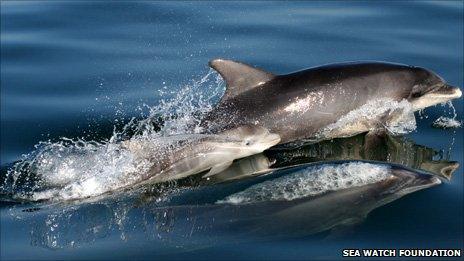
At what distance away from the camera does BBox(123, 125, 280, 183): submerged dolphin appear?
372 inches

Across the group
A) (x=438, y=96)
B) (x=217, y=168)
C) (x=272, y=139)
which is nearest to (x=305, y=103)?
(x=272, y=139)

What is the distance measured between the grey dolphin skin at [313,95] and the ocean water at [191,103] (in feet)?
1.12

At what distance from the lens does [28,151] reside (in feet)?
33.8

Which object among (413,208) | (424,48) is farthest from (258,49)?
(413,208)

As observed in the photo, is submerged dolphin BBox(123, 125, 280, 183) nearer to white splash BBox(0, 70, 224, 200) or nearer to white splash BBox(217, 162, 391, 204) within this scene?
white splash BBox(0, 70, 224, 200)

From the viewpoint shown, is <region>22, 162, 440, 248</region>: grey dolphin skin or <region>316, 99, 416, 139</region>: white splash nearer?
<region>22, 162, 440, 248</region>: grey dolphin skin

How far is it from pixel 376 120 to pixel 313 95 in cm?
94

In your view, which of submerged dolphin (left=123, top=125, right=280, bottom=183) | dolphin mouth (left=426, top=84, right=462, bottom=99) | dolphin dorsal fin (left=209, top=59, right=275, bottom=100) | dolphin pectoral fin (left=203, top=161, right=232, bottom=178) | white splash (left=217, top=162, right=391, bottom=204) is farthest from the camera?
dolphin mouth (left=426, top=84, right=462, bottom=99)

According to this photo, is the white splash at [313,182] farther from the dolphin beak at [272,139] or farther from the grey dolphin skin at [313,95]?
the grey dolphin skin at [313,95]

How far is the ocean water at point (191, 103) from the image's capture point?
7875mm

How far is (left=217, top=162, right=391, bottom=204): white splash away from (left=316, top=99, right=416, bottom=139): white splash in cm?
135

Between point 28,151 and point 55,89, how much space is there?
2.30m

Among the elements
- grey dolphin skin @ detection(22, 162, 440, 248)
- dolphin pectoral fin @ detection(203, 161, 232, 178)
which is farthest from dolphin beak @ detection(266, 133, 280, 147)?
grey dolphin skin @ detection(22, 162, 440, 248)

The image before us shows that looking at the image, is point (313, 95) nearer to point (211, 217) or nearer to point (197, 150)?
point (197, 150)
